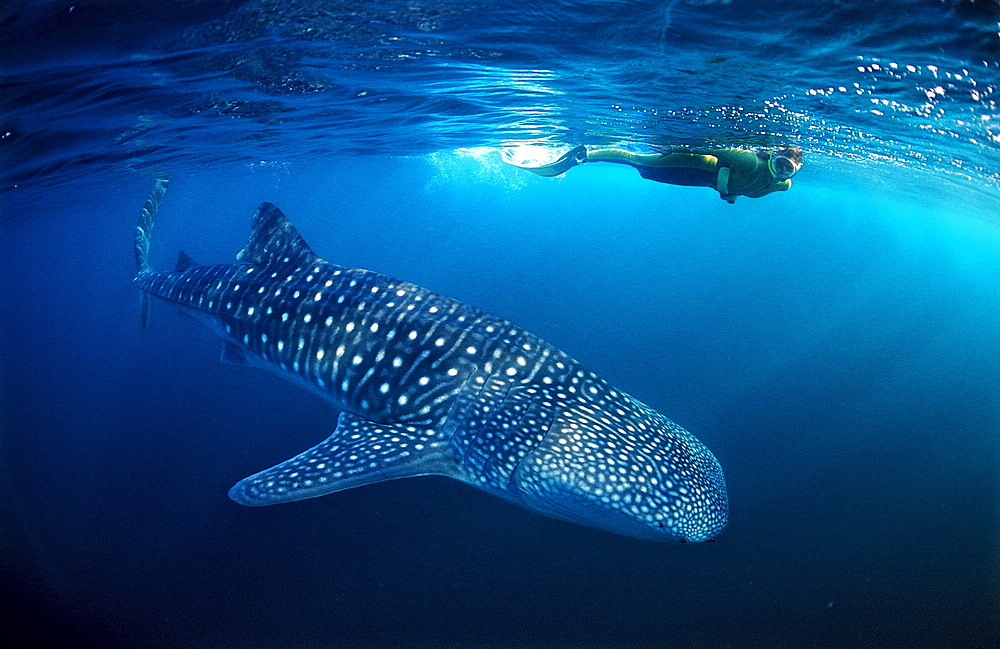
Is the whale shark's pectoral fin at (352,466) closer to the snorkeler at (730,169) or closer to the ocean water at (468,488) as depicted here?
the ocean water at (468,488)

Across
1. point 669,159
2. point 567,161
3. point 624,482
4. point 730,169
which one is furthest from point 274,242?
point 567,161

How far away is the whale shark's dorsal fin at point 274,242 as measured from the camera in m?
6.54

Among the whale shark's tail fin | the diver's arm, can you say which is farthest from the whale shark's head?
the whale shark's tail fin

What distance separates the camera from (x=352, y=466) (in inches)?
174

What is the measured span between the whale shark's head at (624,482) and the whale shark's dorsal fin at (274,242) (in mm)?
4312

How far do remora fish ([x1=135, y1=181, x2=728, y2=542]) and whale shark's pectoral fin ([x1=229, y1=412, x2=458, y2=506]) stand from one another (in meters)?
0.01

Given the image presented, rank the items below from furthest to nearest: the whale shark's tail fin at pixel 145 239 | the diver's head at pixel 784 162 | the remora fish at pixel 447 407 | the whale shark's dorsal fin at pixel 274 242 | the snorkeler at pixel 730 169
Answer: the whale shark's tail fin at pixel 145 239 < the snorkeler at pixel 730 169 < the diver's head at pixel 784 162 < the whale shark's dorsal fin at pixel 274 242 < the remora fish at pixel 447 407

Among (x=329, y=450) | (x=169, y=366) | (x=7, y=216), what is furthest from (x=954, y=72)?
(x=7, y=216)

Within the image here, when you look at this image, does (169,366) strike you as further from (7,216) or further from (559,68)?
(7,216)

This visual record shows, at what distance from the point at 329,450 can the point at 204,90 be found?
9.16 meters

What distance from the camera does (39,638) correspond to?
17.3ft

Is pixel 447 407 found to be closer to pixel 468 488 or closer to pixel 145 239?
pixel 468 488

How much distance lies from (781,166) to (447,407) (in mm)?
6475

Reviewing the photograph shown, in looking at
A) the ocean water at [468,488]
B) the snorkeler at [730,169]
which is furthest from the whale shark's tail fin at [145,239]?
the snorkeler at [730,169]
